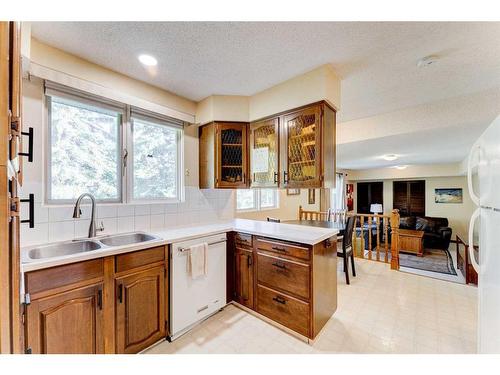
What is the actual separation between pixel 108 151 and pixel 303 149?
1856 millimetres

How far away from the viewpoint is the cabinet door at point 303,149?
1.92 m

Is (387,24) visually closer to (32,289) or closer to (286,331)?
(286,331)

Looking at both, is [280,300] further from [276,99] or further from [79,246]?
[276,99]

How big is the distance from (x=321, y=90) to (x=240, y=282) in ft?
6.39

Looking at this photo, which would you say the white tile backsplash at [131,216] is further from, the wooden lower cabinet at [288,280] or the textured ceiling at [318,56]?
the textured ceiling at [318,56]

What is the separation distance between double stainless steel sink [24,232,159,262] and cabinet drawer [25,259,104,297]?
0.19 m

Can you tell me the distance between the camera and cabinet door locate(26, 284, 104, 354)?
1.12 m

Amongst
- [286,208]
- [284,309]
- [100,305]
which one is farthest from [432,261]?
[100,305]

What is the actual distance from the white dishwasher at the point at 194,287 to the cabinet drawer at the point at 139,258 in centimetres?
10

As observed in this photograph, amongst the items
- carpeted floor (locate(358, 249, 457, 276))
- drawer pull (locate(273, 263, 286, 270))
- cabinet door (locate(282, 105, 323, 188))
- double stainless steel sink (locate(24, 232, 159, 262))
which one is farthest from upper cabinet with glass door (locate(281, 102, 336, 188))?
carpeted floor (locate(358, 249, 457, 276))

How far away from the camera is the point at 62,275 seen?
121cm

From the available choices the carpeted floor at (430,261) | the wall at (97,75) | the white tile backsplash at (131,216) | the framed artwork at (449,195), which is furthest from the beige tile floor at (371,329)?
the framed artwork at (449,195)

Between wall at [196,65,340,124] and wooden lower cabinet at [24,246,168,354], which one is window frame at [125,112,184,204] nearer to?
wall at [196,65,340,124]
